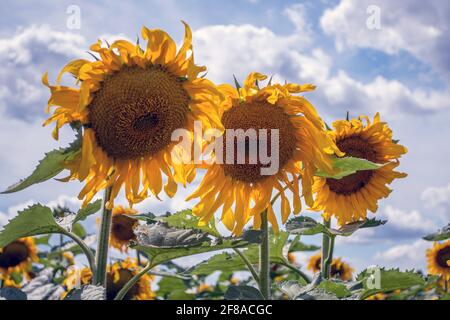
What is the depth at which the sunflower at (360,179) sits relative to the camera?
9.81 ft

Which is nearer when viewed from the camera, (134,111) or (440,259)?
(134,111)

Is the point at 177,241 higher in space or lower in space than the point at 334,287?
higher

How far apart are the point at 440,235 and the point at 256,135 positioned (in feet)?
3.71

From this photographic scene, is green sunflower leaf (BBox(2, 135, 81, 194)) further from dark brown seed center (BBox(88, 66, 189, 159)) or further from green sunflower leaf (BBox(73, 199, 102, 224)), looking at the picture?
green sunflower leaf (BBox(73, 199, 102, 224))

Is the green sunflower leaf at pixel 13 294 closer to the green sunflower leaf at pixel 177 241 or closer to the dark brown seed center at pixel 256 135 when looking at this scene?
the green sunflower leaf at pixel 177 241

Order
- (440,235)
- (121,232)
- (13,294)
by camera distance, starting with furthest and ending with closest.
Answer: (121,232)
(440,235)
(13,294)

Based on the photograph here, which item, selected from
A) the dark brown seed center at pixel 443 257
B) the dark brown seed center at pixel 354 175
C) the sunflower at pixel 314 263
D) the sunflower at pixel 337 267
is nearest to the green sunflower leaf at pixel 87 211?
the dark brown seed center at pixel 354 175

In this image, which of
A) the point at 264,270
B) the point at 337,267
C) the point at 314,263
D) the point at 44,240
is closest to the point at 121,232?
the point at 44,240

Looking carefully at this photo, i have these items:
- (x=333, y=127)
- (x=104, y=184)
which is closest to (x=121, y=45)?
(x=104, y=184)

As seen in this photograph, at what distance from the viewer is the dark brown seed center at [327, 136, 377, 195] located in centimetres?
302

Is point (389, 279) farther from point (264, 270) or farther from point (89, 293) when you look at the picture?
point (89, 293)

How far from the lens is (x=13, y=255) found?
5824 millimetres

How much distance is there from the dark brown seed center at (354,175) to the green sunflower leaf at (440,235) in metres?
0.41

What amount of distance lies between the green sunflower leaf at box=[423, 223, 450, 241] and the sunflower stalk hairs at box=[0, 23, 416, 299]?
22.7 inches
